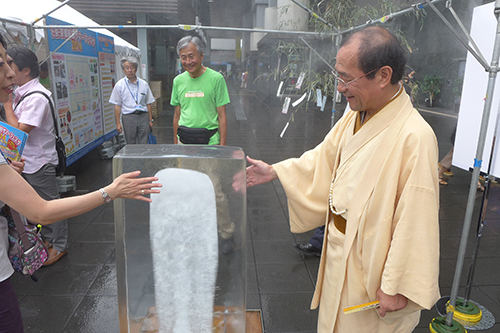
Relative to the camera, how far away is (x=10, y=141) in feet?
Answer: 4.71

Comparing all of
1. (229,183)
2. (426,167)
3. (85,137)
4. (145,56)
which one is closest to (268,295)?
(229,183)

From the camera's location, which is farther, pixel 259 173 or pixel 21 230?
pixel 259 173

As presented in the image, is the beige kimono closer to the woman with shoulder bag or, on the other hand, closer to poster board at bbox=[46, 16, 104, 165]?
the woman with shoulder bag

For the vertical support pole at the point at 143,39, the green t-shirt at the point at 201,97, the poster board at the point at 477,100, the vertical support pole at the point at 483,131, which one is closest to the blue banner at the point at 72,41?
the green t-shirt at the point at 201,97

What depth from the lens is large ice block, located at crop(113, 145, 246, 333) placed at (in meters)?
1.52

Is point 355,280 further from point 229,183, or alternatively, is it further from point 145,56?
point 145,56

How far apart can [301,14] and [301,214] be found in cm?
400

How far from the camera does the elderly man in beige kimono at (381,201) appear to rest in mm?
1281

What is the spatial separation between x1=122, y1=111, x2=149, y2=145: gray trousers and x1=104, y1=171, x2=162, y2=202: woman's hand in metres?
4.21

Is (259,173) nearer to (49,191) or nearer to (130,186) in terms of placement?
(130,186)

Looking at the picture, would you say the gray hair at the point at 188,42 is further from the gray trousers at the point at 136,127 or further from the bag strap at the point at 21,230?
the gray trousers at the point at 136,127

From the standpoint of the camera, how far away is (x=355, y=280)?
4.75 feet

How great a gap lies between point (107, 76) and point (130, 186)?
20.0 ft

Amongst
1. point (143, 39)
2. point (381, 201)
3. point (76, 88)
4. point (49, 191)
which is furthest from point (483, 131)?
point (143, 39)
